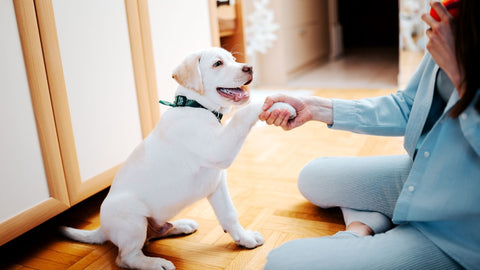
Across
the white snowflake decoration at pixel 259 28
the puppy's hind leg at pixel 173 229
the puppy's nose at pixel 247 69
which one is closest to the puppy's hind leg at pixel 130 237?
the puppy's hind leg at pixel 173 229

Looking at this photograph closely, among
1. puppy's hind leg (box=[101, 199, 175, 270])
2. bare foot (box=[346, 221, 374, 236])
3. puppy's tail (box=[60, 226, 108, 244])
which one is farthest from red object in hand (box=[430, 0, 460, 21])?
puppy's tail (box=[60, 226, 108, 244])

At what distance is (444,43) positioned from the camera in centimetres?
86

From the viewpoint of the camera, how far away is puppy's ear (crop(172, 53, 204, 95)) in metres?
1.07

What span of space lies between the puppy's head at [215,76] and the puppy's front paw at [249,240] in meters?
0.39

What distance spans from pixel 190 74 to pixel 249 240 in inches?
19.7

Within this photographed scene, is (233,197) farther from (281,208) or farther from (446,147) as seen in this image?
(446,147)

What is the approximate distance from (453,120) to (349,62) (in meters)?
3.99

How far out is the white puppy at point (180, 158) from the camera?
42.2 inches

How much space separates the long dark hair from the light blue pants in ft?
1.00

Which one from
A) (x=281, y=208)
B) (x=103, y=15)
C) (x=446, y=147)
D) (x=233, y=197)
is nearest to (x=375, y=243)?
(x=446, y=147)

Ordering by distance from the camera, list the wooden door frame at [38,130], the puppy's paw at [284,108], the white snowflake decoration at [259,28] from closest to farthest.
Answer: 1. the puppy's paw at [284,108]
2. the wooden door frame at [38,130]
3. the white snowflake decoration at [259,28]

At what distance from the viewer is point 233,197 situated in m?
1.61

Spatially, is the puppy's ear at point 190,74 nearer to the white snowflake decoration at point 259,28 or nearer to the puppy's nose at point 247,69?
the puppy's nose at point 247,69

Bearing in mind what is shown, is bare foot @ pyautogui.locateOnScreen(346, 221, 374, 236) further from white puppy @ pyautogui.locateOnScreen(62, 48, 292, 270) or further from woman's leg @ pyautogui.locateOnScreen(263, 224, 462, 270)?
white puppy @ pyautogui.locateOnScreen(62, 48, 292, 270)
